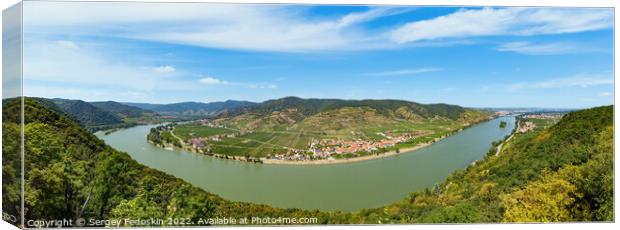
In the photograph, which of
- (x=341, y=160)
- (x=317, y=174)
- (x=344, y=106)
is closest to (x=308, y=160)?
(x=317, y=174)

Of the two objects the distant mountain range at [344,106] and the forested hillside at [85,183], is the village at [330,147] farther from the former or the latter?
the forested hillside at [85,183]

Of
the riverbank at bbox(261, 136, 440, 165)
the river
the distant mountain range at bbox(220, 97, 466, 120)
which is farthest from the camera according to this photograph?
the riverbank at bbox(261, 136, 440, 165)

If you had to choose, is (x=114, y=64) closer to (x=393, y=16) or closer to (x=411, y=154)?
(x=393, y=16)

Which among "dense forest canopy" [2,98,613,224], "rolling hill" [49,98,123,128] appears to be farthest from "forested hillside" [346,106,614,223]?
"rolling hill" [49,98,123,128]

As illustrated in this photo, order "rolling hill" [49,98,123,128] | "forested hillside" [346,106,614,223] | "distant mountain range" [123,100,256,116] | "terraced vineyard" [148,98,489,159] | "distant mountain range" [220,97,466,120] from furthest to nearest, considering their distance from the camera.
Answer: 1. "terraced vineyard" [148,98,489,159]
2. "distant mountain range" [220,97,466,120]
3. "distant mountain range" [123,100,256,116]
4. "rolling hill" [49,98,123,128]
5. "forested hillside" [346,106,614,223]

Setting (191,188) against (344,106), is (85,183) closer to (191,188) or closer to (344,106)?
(191,188)

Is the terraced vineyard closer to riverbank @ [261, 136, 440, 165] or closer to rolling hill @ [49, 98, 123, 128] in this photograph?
riverbank @ [261, 136, 440, 165]

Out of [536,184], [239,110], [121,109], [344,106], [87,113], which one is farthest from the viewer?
[344,106]

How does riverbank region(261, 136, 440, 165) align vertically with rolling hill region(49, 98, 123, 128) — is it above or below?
below
